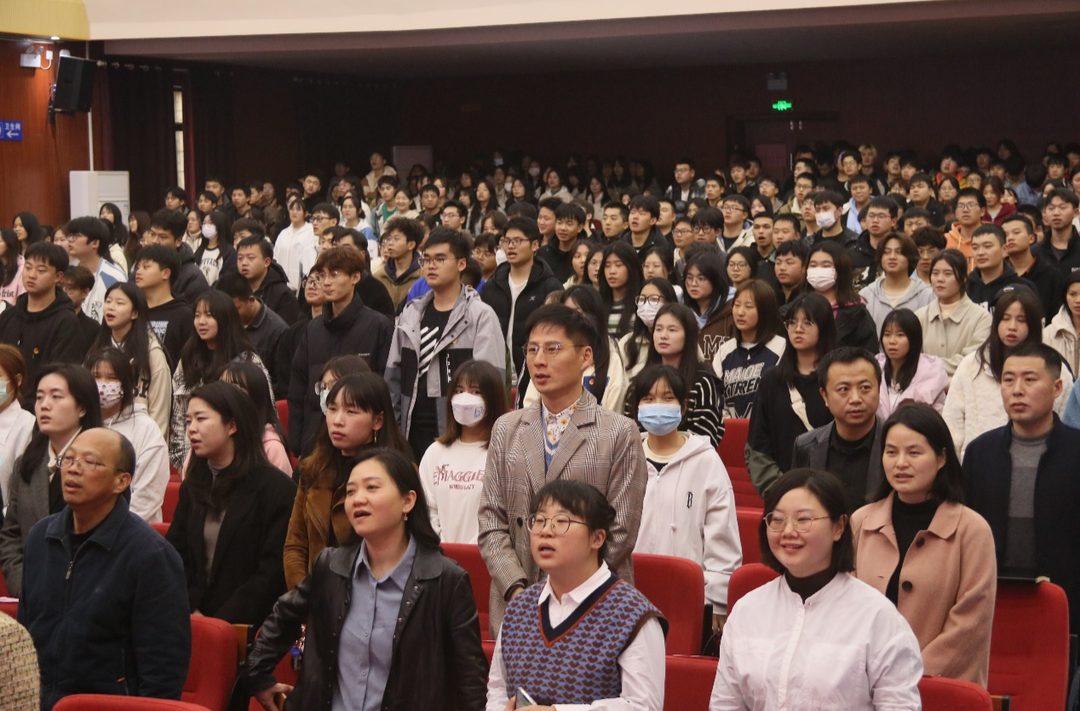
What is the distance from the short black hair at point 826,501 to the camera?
111 inches

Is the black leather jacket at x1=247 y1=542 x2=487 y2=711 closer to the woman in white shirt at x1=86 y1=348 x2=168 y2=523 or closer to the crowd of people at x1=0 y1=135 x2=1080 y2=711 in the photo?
the crowd of people at x1=0 y1=135 x2=1080 y2=711

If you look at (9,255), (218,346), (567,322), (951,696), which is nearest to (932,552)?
(951,696)

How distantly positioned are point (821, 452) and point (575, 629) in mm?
1572

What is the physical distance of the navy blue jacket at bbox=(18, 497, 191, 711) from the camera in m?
3.23

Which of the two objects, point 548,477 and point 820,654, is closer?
point 820,654

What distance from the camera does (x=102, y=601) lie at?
10.6 feet

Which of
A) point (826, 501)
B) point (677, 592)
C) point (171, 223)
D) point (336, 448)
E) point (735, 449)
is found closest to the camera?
point (826, 501)

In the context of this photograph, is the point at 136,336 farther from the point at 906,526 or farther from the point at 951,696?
the point at 951,696

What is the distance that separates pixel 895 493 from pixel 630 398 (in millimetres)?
1243

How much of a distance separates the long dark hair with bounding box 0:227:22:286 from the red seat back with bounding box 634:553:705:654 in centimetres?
638

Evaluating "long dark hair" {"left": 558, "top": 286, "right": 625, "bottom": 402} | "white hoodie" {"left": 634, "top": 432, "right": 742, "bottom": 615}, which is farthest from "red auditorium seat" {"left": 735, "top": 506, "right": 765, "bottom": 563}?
"long dark hair" {"left": 558, "top": 286, "right": 625, "bottom": 402}

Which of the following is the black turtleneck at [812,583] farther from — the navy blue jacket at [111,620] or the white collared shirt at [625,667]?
the navy blue jacket at [111,620]

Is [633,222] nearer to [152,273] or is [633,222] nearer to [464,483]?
[152,273]

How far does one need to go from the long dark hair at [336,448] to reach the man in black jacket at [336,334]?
171cm
